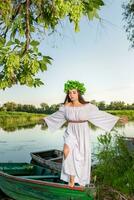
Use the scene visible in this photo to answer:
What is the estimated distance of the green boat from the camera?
927 centimetres

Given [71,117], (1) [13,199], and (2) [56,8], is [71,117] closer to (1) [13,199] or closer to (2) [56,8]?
(2) [56,8]

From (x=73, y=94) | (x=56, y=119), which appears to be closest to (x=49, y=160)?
(x=56, y=119)

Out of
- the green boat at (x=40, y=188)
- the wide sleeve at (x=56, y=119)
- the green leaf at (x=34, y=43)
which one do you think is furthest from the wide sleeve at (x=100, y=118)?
the green leaf at (x=34, y=43)

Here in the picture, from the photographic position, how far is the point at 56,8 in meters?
7.58

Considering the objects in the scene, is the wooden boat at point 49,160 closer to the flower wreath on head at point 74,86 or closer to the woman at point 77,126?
the woman at point 77,126

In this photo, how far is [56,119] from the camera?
31.3 ft

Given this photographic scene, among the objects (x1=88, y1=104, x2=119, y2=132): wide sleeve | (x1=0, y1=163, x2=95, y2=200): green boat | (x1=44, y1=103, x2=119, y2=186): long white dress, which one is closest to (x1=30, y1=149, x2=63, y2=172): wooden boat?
(x1=0, y1=163, x2=95, y2=200): green boat

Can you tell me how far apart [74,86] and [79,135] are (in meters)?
0.91

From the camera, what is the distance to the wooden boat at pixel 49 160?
14730mm

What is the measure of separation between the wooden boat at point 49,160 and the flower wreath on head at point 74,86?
491 cm

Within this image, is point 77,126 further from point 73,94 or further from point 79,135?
point 73,94

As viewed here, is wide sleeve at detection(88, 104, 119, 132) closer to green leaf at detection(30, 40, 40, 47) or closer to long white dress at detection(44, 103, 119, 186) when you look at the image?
long white dress at detection(44, 103, 119, 186)

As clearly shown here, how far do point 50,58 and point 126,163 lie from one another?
439 cm

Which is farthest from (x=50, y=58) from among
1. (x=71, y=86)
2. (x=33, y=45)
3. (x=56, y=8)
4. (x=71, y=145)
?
(x=71, y=145)
